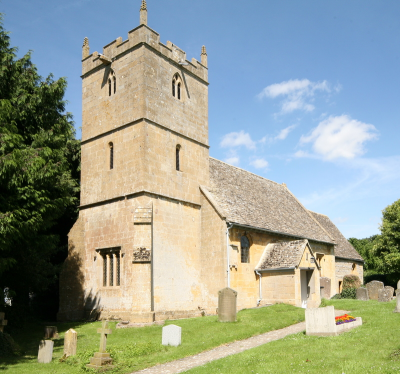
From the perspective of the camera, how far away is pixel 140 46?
23.7 meters

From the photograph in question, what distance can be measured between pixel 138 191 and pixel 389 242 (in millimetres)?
28443

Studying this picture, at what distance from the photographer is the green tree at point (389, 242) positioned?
3866 centimetres

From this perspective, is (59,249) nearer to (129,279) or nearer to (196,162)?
(129,279)

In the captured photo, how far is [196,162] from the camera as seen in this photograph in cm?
2656

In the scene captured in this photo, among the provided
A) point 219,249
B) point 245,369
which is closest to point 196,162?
point 219,249

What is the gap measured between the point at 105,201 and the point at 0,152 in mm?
10416

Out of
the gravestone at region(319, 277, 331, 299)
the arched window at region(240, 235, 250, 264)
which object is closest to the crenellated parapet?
the arched window at region(240, 235, 250, 264)

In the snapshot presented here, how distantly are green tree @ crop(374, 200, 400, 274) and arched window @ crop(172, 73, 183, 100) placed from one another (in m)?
25.5

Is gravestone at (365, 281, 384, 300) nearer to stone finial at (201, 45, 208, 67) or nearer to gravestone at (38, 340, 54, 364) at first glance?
stone finial at (201, 45, 208, 67)

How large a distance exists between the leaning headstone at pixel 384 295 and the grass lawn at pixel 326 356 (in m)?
11.7

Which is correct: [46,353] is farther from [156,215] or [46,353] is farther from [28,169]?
[156,215]

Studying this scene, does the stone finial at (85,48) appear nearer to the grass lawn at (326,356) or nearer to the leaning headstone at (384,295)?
the grass lawn at (326,356)

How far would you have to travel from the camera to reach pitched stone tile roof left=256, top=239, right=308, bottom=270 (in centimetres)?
2516

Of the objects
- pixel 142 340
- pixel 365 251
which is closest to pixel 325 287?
pixel 142 340
